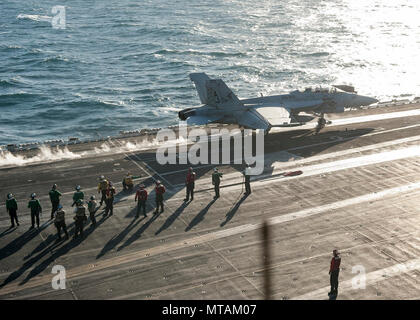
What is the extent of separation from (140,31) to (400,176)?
9249 centimetres

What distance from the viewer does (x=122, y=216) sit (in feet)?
94.2

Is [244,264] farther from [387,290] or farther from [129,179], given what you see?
[129,179]

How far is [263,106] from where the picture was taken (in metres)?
43.6

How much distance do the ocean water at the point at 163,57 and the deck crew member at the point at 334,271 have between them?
40446mm

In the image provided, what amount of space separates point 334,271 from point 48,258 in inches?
502

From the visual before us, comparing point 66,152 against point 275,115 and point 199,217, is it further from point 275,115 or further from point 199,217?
point 275,115

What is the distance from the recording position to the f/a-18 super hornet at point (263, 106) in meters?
41.1

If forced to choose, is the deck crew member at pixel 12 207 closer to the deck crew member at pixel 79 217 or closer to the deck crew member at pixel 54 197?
the deck crew member at pixel 54 197

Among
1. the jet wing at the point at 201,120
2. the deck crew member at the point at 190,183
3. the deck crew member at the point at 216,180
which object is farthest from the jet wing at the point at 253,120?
the deck crew member at the point at 190,183

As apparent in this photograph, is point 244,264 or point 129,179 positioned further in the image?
point 129,179

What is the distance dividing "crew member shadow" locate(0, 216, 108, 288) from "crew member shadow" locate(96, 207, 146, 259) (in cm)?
143

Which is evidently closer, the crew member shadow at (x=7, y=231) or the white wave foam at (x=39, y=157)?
the crew member shadow at (x=7, y=231)

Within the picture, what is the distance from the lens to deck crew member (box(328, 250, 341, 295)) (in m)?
20.6
